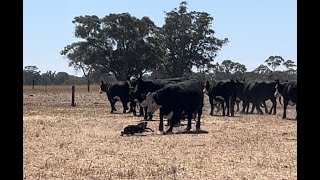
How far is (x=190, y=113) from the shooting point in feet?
Answer: 54.4

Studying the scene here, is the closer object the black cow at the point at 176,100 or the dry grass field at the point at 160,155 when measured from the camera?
the dry grass field at the point at 160,155

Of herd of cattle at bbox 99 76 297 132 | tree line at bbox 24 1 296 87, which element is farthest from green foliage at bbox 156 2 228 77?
herd of cattle at bbox 99 76 297 132

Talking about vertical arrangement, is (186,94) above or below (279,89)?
below

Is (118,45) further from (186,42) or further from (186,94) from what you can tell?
(186,94)

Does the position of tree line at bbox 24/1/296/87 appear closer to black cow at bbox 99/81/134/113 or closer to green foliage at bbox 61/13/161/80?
green foliage at bbox 61/13/161/80

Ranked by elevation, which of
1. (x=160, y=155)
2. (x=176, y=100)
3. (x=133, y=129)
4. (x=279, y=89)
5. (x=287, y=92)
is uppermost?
(x=279, y=89)

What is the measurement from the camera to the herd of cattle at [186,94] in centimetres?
1639

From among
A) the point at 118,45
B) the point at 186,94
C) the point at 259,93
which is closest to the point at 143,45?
the point at 118,45

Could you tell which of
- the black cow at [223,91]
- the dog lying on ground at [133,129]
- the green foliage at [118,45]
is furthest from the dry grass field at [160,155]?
the green foliage at [118,45]

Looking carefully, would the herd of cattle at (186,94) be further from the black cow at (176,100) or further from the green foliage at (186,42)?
→ the green foliage at (186,42)

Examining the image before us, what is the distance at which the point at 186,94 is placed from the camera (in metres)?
16.4

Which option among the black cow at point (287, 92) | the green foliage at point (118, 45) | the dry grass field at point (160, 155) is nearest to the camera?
the dry grass field at point (160, 155)
